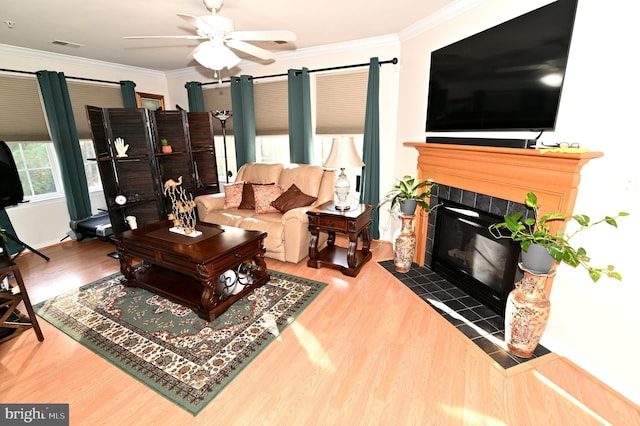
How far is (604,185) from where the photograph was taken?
68.7 inches

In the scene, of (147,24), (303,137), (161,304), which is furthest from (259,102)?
(161,304)

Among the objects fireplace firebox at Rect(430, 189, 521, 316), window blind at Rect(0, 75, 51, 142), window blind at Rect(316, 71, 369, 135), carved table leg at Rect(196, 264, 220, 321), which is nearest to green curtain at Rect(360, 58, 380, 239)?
window blind at Rect(316, 71, 369, 135)

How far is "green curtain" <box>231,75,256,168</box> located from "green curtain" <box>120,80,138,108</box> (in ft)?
5.36

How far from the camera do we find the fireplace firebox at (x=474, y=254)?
242 cm

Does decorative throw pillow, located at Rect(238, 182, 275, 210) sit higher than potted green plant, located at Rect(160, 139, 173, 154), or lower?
lower

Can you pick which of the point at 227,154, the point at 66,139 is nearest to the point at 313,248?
the point at 227,154

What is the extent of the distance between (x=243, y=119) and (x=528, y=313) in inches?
167

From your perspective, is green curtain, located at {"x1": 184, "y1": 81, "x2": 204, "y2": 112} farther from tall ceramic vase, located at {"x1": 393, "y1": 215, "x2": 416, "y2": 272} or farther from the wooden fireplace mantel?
tall ceramic vase, located at {"x1": 393, "y1": 215, "x2": 416, "y2": 272}

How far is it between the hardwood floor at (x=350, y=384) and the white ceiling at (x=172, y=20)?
8.03 feet

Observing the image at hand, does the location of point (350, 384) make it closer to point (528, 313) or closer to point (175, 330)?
point (528, 313)

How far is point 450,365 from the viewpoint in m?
1.99

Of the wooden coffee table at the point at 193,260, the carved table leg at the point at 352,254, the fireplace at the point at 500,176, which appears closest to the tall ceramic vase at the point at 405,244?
the fireplace at the point at 500,176

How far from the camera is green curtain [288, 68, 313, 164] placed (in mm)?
4090

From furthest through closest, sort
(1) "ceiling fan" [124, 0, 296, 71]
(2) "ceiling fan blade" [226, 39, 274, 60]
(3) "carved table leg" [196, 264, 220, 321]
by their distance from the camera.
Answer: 1. (3) "carved table leg" [196, 264, 220, 321]
2. (2) "ceiling fan blade" [226, 39, 274, 60]
3. (1) "ceiling fan" [124, 0, 296, 71]
